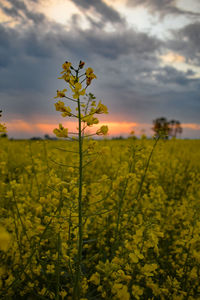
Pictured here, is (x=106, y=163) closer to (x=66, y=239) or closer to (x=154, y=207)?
(x=154, y=207)

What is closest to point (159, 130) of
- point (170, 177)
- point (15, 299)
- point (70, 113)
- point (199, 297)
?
point (70, 113)

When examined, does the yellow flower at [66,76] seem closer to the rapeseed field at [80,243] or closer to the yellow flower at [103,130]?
the rapeseed field at [80,243]

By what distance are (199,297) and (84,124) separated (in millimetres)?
2473

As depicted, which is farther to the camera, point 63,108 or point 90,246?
point 90,246

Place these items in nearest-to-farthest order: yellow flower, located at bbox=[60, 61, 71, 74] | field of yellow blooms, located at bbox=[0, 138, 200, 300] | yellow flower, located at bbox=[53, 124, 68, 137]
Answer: yellow flower, located at bbox=[60, 61, 71, 74] < yellow flower, located at bbox=[53, 124, 68, 137] < field of yellow blooms, located at bbox=[0, 138, 200, 300]

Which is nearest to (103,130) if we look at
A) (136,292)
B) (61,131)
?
(61,131)

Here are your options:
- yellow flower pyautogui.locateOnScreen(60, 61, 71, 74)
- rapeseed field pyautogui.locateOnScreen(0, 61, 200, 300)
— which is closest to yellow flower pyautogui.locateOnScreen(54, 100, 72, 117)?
rapeseed field pyautogui.locateOnScreen(0, 61, 200, 300)

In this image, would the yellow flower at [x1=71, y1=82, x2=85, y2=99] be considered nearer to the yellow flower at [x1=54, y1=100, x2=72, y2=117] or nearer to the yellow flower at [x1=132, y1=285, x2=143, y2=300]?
the yellow flower at [x1=54, y1=100, x2=72, y2=117]

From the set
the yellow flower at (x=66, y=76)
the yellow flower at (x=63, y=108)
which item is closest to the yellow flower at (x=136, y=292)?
the yellow flower at (x=63, y=108)

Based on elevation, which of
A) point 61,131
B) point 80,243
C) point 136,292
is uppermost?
point 61,131

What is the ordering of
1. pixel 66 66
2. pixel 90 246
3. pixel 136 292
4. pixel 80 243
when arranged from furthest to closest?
pixel 90 246 < pixel 136 292 < pixel 80 243 < pixel 66 66

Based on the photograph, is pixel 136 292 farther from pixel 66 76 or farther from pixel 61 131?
pixel 66 76

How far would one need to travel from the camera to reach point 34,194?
3.70 meters

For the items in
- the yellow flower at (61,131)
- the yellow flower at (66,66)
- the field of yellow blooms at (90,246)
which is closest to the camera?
the yellow flower at (66,66)
